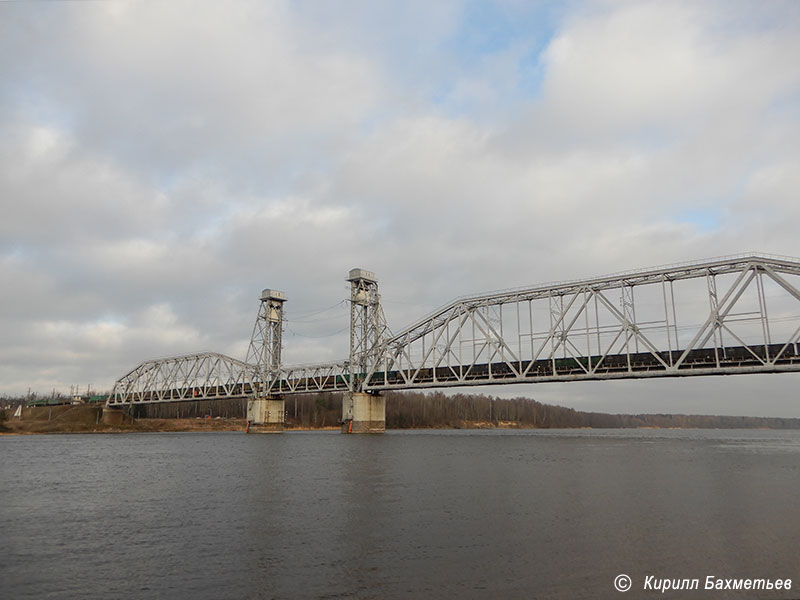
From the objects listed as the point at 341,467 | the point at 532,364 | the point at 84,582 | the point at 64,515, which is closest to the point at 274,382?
the point at 532,364

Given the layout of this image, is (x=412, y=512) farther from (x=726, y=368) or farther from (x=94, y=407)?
(x=94, y=407)

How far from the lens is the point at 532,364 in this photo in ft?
275

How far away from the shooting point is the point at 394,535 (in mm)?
18703

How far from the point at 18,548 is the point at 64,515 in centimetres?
595

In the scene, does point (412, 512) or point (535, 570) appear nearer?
point (535, 570)

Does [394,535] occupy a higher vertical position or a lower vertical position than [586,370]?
lower

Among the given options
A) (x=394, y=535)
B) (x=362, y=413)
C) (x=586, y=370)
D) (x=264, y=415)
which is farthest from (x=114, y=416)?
(x=394, y=535)

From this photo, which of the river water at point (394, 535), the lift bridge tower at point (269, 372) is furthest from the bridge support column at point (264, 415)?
the river water at point (394, 535)
